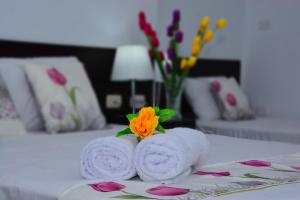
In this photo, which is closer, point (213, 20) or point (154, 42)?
point (154, 42)

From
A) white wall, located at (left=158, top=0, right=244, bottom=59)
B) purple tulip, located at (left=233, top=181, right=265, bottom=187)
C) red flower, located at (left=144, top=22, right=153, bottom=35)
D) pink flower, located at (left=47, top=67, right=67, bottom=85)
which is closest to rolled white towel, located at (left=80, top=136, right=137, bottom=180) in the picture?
purple tulip, located at (left=233, top=181, right=265, bottom=187)

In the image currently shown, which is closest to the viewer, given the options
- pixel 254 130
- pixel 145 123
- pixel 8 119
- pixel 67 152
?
pixel 145 123

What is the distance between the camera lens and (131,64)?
332cm

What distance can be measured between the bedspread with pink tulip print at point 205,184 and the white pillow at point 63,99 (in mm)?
1083

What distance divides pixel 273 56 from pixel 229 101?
1.06 meters

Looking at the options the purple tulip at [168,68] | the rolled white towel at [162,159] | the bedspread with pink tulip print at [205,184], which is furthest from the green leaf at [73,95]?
the rolled white towel at [162,159]

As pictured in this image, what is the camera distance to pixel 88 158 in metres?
1.44

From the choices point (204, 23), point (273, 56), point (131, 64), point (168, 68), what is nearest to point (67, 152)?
point (131, 64)

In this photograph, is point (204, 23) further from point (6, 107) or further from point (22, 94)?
point (6, 107)

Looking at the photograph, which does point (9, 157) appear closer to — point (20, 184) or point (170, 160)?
point (20, 184)

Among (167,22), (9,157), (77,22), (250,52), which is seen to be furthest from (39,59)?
(250,52)

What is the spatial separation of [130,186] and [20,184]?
307 millimetres

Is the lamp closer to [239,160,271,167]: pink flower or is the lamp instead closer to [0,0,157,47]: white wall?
[0,0,157,47]: white wall

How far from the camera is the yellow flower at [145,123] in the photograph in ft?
4.74
